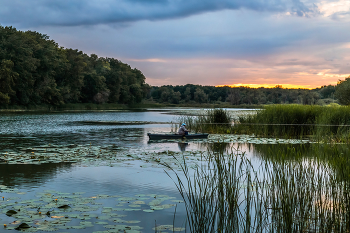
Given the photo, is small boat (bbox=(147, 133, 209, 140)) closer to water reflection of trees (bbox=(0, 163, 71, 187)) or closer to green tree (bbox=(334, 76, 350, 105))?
water reflection of trees (bbox=(0, 163, 71, 187))

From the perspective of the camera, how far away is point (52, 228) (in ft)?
17.7

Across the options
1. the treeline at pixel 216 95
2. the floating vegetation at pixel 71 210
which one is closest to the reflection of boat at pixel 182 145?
the floating vegetation at pixel 71 210

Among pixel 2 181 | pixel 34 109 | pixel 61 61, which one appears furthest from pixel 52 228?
pixel 61 61

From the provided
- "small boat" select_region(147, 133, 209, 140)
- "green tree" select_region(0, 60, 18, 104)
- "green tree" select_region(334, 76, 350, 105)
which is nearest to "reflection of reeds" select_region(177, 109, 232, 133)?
"small boat" select_region(147, 133, 209, 140)

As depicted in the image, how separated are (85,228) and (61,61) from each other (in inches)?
2861

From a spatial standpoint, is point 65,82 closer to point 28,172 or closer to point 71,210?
point 28,172

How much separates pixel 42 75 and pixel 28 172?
6265 cm

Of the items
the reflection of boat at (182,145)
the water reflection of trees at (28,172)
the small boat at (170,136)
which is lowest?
the reflection of boat at (182,145)

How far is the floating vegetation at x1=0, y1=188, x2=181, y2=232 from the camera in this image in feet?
18.1

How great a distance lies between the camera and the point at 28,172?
385 inches

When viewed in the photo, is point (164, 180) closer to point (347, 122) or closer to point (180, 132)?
point (180, 132)

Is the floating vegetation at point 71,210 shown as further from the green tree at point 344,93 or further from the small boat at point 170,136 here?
Answer: the green tree at point 344,93

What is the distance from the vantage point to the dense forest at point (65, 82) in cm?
5734

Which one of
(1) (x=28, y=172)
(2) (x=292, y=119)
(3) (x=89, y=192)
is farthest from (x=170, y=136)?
(3) (x=89, y=192)
